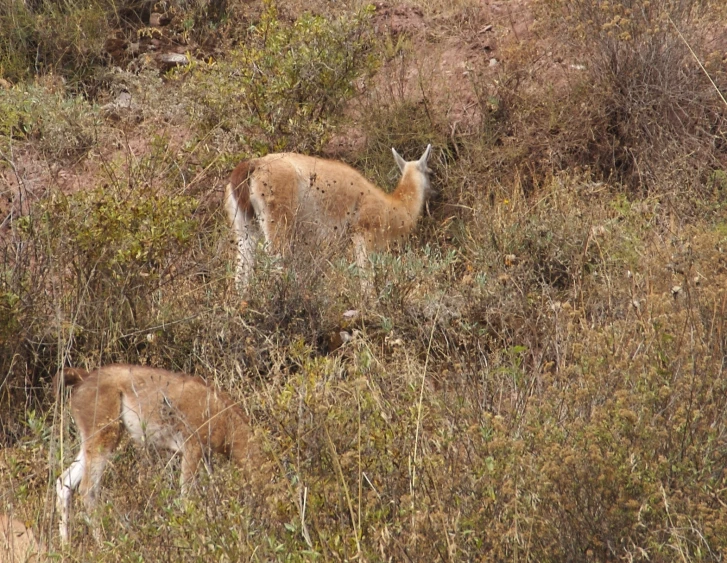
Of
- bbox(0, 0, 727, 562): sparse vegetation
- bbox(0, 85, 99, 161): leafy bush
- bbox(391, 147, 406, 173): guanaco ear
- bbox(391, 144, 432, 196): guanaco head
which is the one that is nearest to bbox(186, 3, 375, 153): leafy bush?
bbox(0, 0, 727, 562): sparse vegetation

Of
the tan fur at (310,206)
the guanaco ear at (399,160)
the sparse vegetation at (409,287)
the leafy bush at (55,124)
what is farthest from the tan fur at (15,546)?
the leafy bush at (55,124)

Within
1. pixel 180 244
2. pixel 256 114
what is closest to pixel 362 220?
pixel 256 114

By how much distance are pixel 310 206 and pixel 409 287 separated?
1675 millimetres

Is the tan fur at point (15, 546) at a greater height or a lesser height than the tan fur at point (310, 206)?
lesser

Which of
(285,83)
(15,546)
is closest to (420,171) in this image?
(285,83)

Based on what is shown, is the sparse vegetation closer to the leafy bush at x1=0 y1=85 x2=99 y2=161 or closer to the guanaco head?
the leafy bush at x1=0 y1=85 x2=99 y2=161

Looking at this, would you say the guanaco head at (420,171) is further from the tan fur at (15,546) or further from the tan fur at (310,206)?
the tan fur at (15,546)

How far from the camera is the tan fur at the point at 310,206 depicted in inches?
358

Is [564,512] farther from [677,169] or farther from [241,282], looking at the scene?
[677,169]

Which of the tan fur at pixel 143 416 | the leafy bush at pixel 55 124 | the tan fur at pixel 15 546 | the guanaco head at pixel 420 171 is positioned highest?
the leafy bush at pixel 55 124

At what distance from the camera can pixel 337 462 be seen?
4.58 m

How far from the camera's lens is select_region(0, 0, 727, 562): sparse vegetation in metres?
4.46

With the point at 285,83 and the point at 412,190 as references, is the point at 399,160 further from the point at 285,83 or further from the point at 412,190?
the point at 285,83

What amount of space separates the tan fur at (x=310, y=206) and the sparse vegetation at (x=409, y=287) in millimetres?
315
